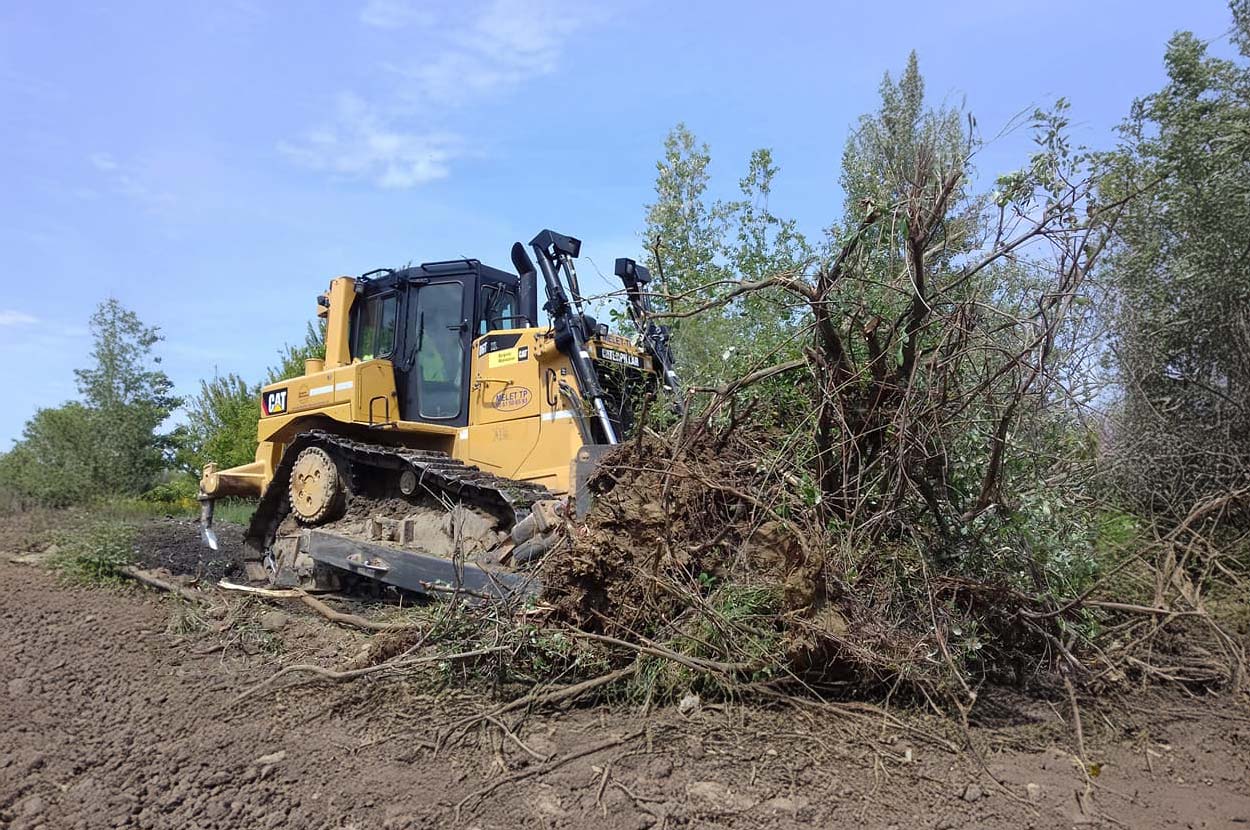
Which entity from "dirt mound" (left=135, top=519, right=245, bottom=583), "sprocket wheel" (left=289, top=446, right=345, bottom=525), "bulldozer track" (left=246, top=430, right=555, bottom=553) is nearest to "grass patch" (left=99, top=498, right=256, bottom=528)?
"dirt mound" (left=135, top=519, right=245, bottom=583)

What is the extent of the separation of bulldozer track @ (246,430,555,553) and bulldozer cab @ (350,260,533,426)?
1.63ft

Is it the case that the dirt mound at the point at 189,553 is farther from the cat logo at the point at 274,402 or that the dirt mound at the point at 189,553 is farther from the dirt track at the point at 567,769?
the dirt track at the point at 567,769

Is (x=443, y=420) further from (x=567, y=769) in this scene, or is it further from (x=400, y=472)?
(x=567, y=769)

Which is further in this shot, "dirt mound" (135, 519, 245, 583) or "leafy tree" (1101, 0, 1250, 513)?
"dirt mound" (135, 519, 245, 583)

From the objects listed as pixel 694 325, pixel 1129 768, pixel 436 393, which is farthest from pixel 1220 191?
pixel 436 393

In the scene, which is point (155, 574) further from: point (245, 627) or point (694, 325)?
point (694, 325)

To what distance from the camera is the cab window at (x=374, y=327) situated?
8500 mm

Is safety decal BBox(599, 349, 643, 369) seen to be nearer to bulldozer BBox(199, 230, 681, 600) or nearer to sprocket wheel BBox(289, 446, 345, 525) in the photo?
bulldozer BBox(199, 230, 681, 600)

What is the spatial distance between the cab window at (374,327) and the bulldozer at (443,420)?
0.07 ft

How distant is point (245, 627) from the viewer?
6.37 metres

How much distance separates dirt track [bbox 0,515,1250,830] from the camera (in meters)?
3.44

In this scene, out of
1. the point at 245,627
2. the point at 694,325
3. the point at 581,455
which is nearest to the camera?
the point at 581,455

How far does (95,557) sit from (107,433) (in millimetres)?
17327

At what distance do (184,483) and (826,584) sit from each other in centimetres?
2368
